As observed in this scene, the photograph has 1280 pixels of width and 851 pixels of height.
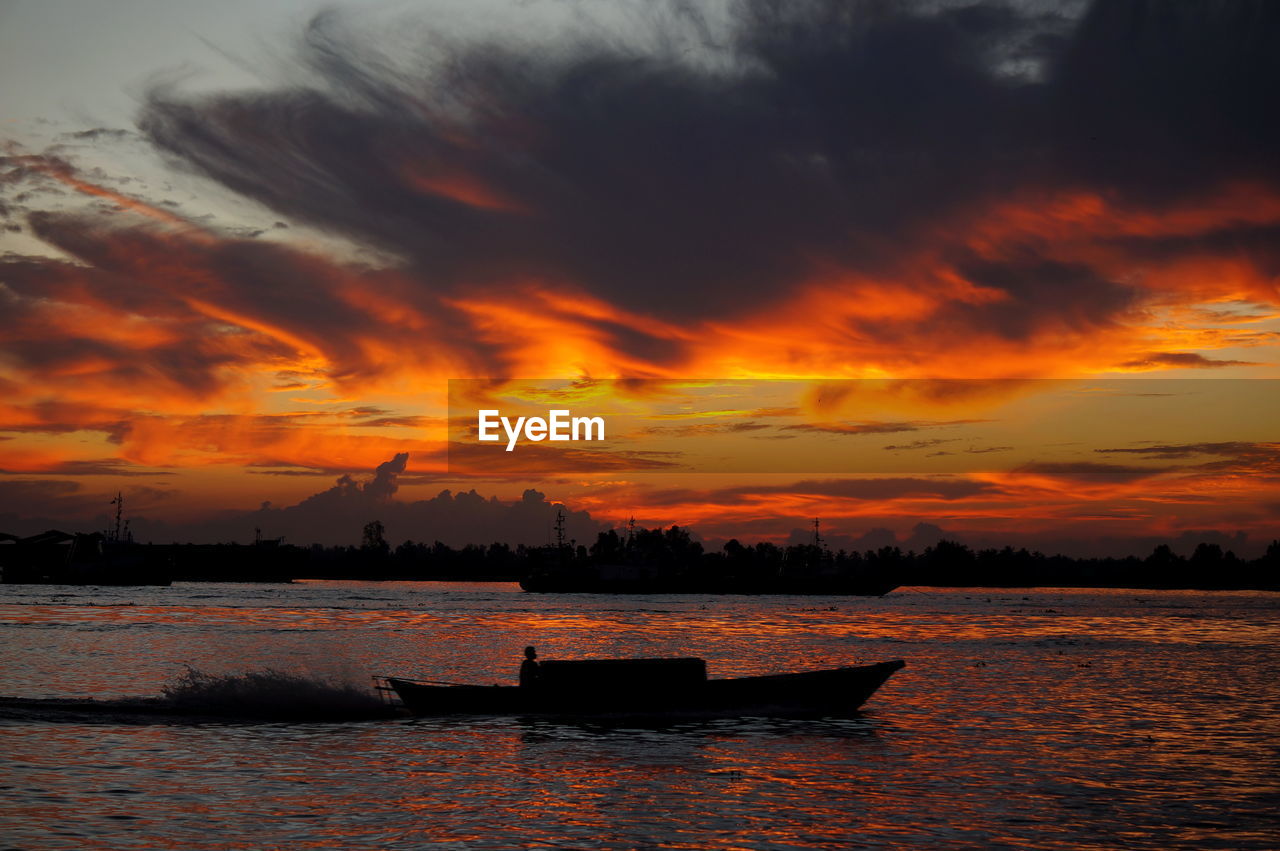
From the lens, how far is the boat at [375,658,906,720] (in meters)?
38.6

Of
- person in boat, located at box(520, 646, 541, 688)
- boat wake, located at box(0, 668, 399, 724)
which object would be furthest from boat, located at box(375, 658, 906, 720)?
boat wake, located at box(0, 668, 399, 724)

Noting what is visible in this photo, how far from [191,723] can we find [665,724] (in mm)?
16604

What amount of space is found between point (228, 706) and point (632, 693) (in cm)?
1584

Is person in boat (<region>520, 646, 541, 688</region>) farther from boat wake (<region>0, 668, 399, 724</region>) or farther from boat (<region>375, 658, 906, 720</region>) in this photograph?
boat wake (<region>0, 668, 399, 724</region>)

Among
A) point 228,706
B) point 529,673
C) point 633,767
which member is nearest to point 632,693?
point 529,673

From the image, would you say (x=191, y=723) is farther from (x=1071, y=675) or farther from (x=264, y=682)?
(x=1071, y=675)

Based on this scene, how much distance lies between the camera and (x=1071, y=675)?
220 ft

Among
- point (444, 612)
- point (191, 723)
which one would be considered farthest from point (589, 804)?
point (444, 612)

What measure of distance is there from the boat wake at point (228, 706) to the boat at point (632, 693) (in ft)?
13.6

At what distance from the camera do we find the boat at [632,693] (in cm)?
3859

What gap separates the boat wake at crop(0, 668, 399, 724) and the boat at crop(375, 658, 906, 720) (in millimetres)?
4154

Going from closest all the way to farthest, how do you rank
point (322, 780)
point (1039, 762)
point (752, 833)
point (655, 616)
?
point (752, 833)
point (322, 780)
point (1039, 762)
point (655, 616)

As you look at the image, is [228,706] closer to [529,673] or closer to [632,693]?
[529,673]

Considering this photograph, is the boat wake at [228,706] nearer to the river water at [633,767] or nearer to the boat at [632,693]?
the river water at [633,767]
